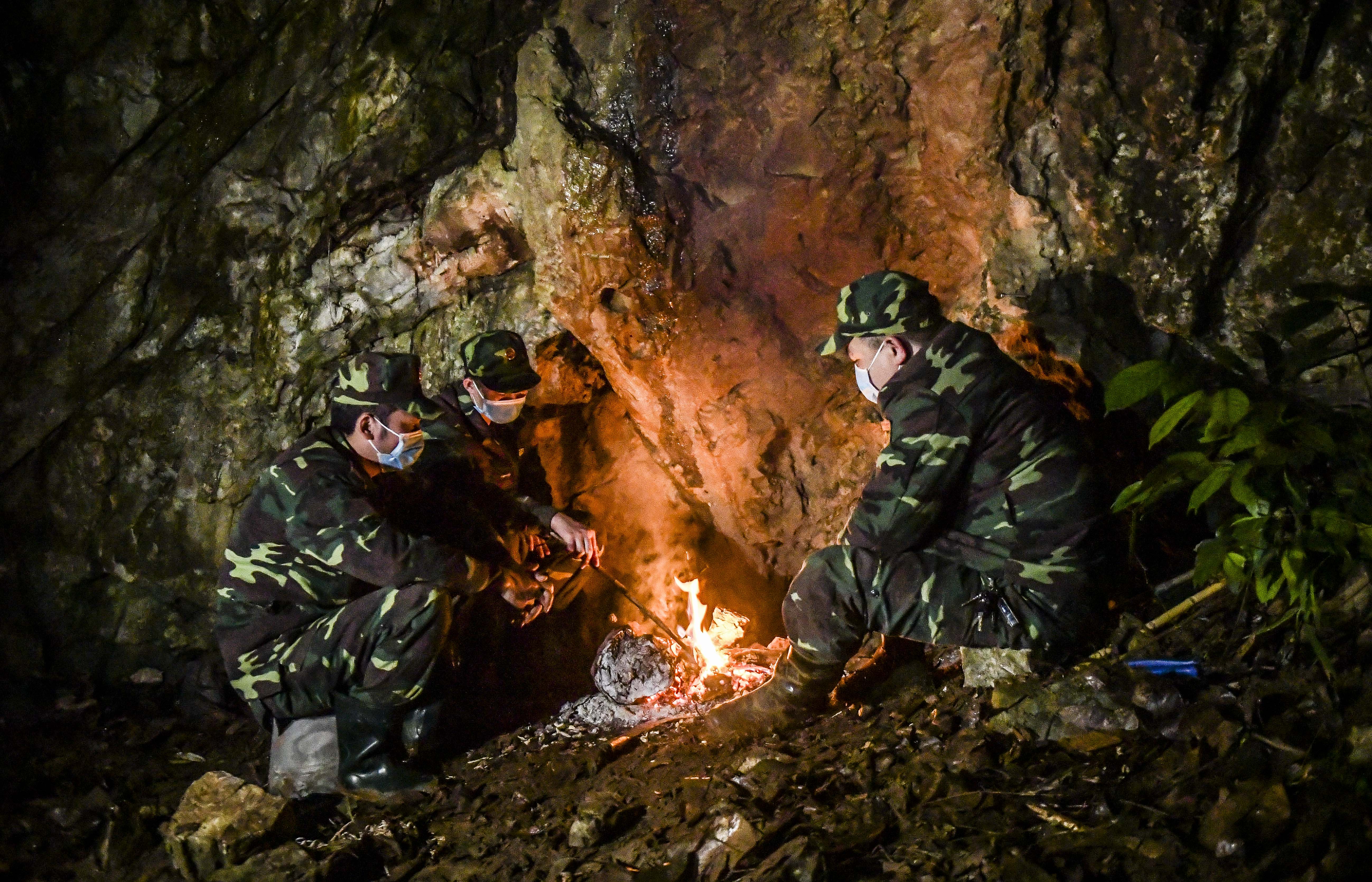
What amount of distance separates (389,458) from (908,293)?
2757 millimetres

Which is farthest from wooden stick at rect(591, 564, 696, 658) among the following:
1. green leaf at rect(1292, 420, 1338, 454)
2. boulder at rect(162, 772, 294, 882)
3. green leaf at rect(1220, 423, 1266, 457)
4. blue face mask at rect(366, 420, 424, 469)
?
green leaf at rect(1292, 420, 1338, 454)

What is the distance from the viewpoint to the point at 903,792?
360 centimetres

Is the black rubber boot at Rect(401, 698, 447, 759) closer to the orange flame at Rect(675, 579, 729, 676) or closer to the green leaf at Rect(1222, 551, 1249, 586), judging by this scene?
the orange flame at Rect(675, 579, 729, 676)

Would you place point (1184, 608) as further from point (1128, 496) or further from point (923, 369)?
point (923, 369)

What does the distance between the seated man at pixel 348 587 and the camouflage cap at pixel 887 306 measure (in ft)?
7.45

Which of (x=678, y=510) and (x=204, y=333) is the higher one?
(x=204, y=333)

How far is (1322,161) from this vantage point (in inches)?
154

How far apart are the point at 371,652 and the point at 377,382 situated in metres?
1.35

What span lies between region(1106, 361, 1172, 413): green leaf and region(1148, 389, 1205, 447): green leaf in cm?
13

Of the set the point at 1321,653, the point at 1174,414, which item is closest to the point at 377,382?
the point at 1174,414

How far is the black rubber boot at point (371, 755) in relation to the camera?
4.75 meters

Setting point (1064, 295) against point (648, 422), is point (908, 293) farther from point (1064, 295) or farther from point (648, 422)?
point (648, 422)

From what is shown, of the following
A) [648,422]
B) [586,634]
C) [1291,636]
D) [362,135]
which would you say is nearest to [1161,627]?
[1291,636]

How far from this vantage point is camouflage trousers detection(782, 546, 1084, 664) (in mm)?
3998
